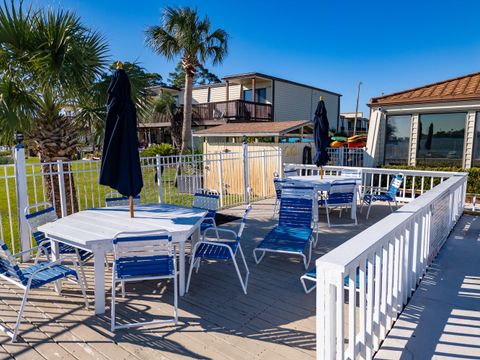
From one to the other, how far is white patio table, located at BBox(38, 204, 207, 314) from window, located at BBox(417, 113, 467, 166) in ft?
31.0

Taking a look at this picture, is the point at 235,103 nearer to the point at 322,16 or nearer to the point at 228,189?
the point at 322,16

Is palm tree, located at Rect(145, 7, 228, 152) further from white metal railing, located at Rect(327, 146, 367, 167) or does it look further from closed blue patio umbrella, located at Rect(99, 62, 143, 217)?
closed blue patio umbrella, located at Rect(99, 62, 143, 217)

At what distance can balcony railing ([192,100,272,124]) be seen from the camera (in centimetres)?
1944

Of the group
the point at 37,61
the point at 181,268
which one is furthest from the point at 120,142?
the point at 37,61

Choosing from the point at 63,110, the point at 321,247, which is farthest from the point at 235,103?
the point at 321,247

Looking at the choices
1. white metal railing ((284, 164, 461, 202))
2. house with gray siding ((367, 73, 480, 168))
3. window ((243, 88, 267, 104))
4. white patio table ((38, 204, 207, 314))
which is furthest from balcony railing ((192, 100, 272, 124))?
white patio table ((38, 204, 207, 314))

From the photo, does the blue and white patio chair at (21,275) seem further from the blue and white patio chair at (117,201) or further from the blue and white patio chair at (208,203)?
the blue and white patio chair at (208,203)

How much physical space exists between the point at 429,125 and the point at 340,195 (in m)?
6.22

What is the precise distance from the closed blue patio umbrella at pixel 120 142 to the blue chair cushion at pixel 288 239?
1959 mm

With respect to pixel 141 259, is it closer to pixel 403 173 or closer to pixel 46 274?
pixel 46 274

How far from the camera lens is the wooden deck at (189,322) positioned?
2.68 m

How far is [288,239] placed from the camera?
15.1ft

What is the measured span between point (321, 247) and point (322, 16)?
15.2 meters

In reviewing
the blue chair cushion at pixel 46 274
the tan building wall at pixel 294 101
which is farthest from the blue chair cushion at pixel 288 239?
the tan building wall at pixel 294 101
